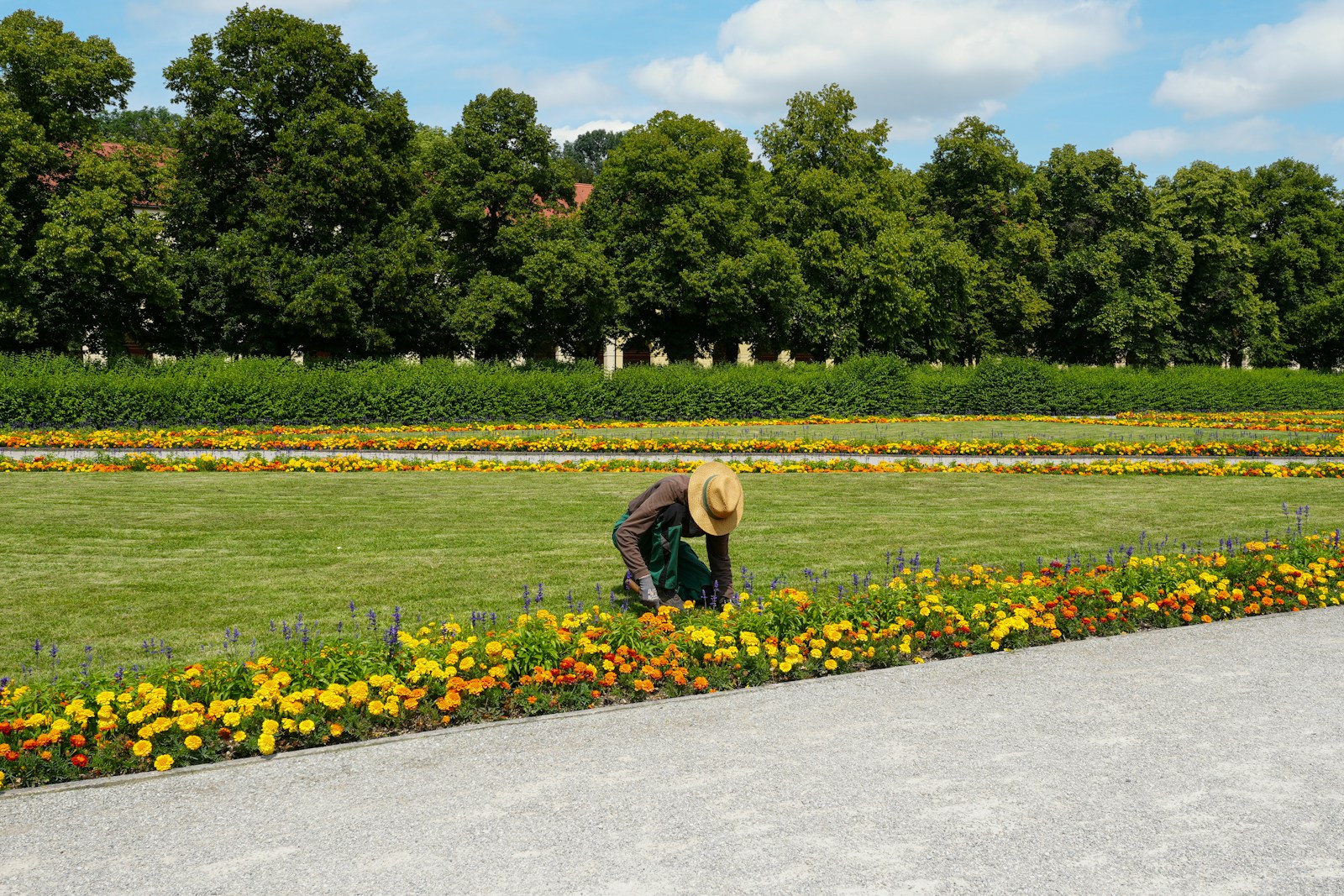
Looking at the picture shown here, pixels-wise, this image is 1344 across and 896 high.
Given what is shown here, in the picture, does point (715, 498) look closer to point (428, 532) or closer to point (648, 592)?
point (648, 592)

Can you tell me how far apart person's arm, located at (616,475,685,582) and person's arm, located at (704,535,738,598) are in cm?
43

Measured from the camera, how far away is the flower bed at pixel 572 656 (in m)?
4.77

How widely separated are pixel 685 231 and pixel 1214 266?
26.9m

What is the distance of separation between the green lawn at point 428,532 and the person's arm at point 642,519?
946 mm

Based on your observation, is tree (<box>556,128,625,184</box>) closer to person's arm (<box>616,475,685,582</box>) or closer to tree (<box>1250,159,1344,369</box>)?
tree (<box>1250,159,1344,369</box>)

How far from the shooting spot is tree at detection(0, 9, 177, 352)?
28.3 meters

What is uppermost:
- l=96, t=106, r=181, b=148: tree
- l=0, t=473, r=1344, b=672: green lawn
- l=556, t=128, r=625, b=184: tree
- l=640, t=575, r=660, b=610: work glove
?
l=556, t=128, r=625, b=184: tree

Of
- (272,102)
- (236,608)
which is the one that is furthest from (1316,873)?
(272,102)

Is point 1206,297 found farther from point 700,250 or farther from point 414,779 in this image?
point 414,779

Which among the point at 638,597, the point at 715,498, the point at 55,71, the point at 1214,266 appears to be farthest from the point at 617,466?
the point at 1214,266

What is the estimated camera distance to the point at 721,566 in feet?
23.7

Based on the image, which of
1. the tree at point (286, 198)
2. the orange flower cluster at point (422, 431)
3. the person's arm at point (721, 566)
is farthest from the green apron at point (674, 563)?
the tree at point (286, 198)

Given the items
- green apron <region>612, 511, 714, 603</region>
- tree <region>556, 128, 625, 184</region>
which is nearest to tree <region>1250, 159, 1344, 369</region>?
green apron <region>612, 511, 714, 603</region>

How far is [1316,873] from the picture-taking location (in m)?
A: 3.62
